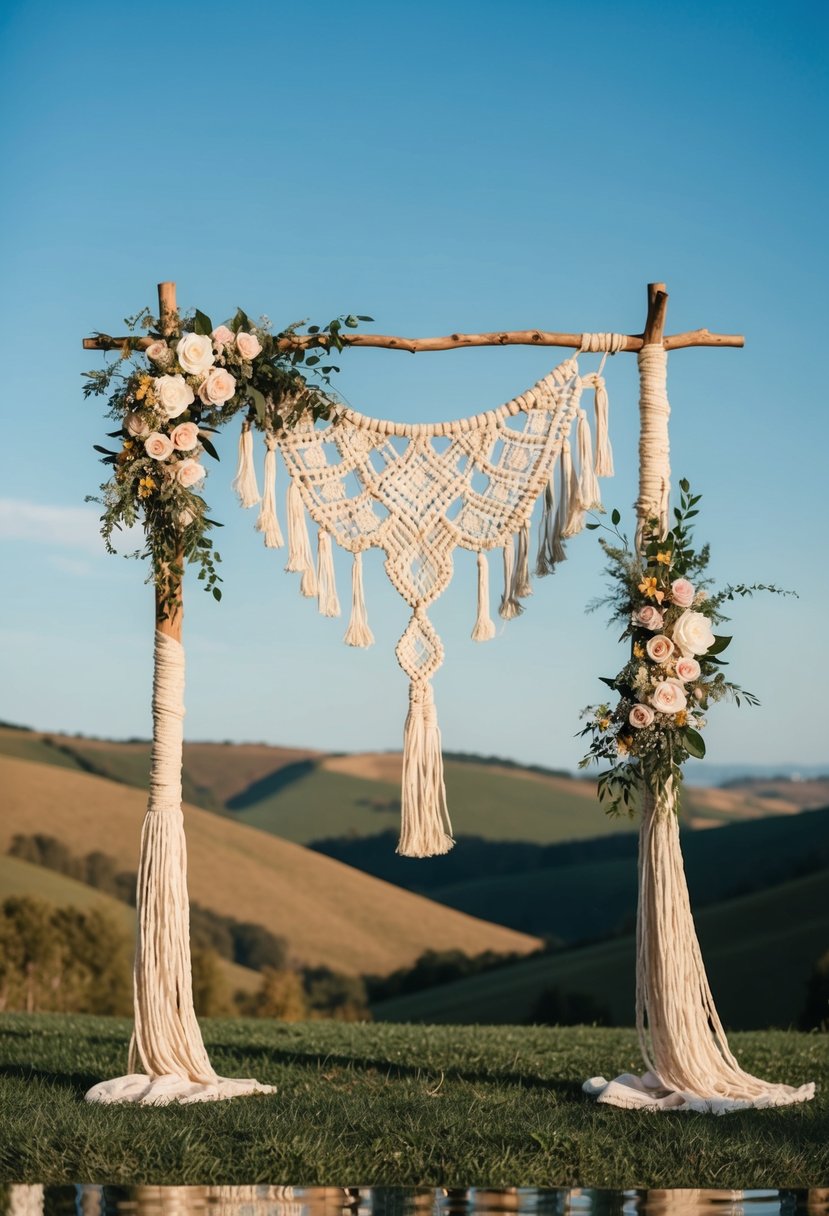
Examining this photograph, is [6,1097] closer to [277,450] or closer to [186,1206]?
[186,1206]

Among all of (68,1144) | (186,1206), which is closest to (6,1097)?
(68,1144)

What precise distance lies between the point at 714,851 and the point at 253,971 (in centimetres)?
877

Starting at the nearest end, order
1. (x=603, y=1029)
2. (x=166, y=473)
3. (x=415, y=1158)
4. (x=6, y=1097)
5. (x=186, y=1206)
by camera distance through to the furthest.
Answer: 1. (x=186, y=1206)
2. (x=415, y=1158)
3. (x=6, y=1097)
4. (x=166, y=473)
5. (x=603, y=1029)

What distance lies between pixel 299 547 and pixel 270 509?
218 mm

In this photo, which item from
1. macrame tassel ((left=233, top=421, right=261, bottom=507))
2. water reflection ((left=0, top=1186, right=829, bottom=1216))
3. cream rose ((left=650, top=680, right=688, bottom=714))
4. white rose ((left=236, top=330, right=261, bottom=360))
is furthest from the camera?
macrame tassel ((left=233, top=421, right=261, bottom=507))

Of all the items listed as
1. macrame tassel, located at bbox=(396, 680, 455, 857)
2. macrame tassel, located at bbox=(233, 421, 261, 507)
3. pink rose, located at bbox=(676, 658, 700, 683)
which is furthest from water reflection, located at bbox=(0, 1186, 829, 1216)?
macrame tassel, located at bbox=(233, 421, 261, 507)

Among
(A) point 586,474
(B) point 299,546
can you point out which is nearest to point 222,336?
(B) point 299,546

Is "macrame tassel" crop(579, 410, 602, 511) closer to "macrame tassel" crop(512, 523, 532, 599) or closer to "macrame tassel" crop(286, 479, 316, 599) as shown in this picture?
"macrame tassel" crop(512, 523, 532, 599)

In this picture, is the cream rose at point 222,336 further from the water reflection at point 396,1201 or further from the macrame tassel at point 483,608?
the water reflection at point 396,1201

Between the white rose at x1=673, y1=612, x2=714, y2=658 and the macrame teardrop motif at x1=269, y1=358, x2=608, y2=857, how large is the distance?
2.32 ft

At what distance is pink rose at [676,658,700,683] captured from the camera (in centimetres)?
591

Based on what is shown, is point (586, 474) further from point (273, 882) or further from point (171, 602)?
point (273, 882)

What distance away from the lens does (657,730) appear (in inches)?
235

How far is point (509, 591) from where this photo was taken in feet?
21.0
